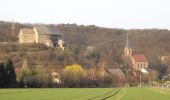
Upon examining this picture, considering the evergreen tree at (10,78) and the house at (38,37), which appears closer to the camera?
the evergreen tree at (10,78)

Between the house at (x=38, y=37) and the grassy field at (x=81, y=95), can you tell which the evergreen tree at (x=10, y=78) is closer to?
the grassy field at (x=81, y=95)

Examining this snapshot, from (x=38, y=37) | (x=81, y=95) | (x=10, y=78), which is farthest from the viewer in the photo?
(x=38, y=37)

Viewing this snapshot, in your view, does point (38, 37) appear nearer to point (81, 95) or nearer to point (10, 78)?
point (10, 78)

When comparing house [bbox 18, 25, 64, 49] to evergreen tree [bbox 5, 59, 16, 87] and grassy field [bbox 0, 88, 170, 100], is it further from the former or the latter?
grassy field [bbox 0, 88, 170, 100]

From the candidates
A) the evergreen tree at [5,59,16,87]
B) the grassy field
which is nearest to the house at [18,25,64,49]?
the evergreen tree at [5,59,16,87]

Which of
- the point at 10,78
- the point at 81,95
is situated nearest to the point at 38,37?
the point at 10,78

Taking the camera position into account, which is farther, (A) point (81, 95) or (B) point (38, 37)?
(B) point (38, 37)

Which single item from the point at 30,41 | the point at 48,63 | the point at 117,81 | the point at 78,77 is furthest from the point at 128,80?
the point at 30,41

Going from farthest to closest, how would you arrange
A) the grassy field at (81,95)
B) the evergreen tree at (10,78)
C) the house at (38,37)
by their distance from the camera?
the house at (38,37) < the evergreen tree at (10,78) < the grassy field at (81,95)

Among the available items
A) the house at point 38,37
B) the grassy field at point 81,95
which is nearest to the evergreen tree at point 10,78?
the grassy field at point 81,95

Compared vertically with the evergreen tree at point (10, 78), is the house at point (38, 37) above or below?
above

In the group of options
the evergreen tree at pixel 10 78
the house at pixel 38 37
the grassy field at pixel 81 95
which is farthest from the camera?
the house at pixel 38 37

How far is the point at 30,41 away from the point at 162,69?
1915 inches

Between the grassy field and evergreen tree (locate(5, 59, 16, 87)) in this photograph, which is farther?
evergreen tree (locate(5, 59, 16, 87))
